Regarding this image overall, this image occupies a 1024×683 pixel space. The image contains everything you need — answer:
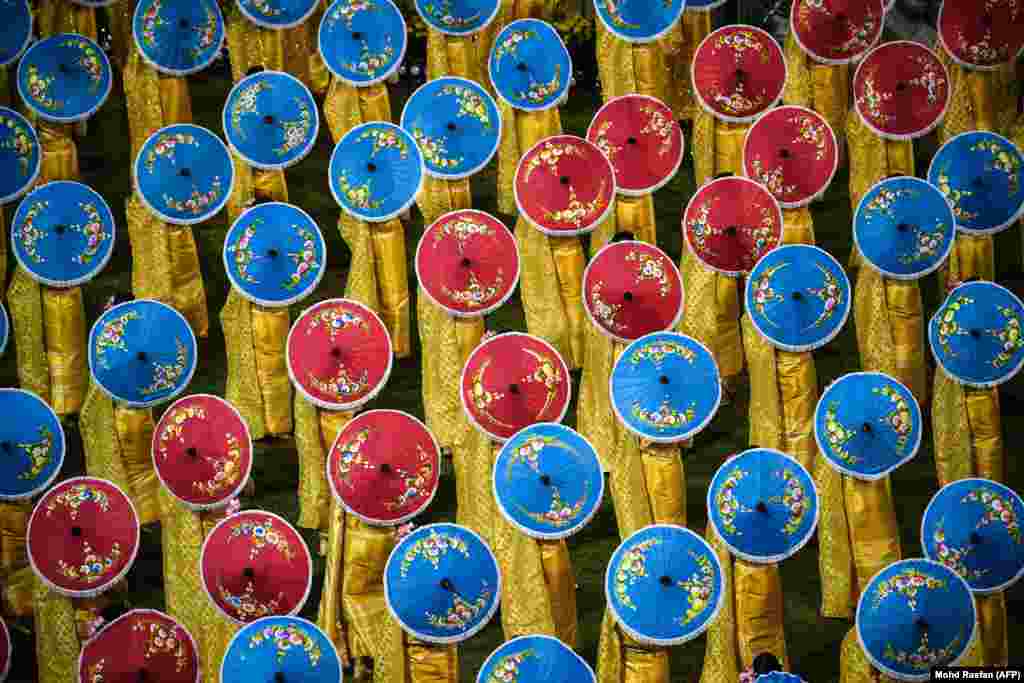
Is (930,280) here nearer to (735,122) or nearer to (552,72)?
(735,122)

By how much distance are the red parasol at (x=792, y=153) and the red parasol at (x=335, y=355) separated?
2552 millimetres

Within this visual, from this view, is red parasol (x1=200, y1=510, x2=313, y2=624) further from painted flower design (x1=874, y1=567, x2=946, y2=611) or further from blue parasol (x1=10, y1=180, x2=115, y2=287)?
painted flower design (x1=874, y1=567, x2=946, y2=611)

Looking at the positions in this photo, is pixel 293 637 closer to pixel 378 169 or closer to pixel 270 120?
pixel 378 169

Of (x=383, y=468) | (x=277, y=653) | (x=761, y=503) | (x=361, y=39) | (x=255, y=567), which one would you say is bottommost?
(x=277, y=653)

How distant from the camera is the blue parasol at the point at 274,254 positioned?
9523mm

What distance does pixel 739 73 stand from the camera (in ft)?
34.3

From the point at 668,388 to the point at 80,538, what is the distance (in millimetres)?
3175

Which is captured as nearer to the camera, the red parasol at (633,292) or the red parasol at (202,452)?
the red parasol at (202,452)

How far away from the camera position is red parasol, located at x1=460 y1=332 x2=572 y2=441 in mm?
8992

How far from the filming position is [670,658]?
916cm

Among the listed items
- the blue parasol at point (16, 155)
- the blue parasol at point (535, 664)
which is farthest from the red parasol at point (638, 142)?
the blue parasol at point (16, 155)

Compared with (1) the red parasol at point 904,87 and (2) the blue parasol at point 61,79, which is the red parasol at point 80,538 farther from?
(1) the red parasol at point 904,87

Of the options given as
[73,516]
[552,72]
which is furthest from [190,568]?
[552,72]

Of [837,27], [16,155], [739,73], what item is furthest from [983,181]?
[16,155]
